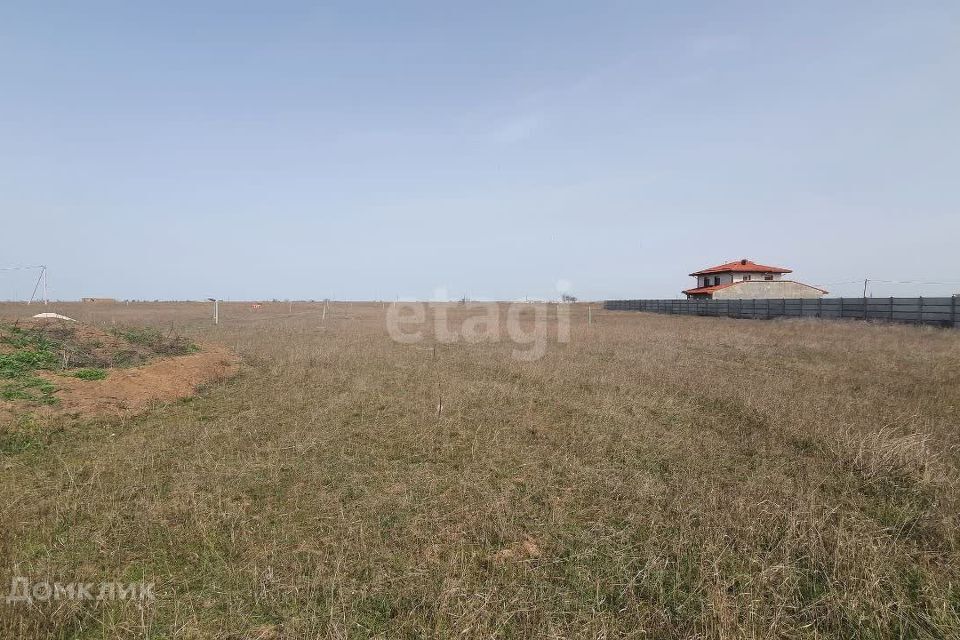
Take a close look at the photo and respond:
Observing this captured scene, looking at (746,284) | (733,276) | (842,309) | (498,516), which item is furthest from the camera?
(733,276)

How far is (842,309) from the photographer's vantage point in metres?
31.2

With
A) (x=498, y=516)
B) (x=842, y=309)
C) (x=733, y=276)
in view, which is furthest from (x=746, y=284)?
(x=498, y=516)

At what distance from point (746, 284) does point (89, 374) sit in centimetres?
5747

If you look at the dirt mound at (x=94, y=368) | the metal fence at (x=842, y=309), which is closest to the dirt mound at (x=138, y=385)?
the dirt mound at (x=94, y=368)

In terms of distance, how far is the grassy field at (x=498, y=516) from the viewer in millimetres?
3154

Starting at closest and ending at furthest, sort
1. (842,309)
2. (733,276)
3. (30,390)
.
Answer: (30,390), (842,309), (733,276)

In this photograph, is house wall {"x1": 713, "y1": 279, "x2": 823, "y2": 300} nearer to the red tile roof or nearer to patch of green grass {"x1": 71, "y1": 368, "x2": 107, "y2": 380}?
the red tile roof

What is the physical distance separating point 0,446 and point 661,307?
2331 inches

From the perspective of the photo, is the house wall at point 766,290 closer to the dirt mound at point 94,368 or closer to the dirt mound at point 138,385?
the dirt mound at point 94,368

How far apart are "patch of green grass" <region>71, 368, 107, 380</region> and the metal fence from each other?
120ft

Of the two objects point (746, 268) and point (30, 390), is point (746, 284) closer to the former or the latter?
point (746, 268)

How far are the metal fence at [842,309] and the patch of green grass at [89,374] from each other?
36608mm

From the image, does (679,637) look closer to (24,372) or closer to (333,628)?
(333,628)

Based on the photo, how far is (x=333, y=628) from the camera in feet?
A: 9.62
